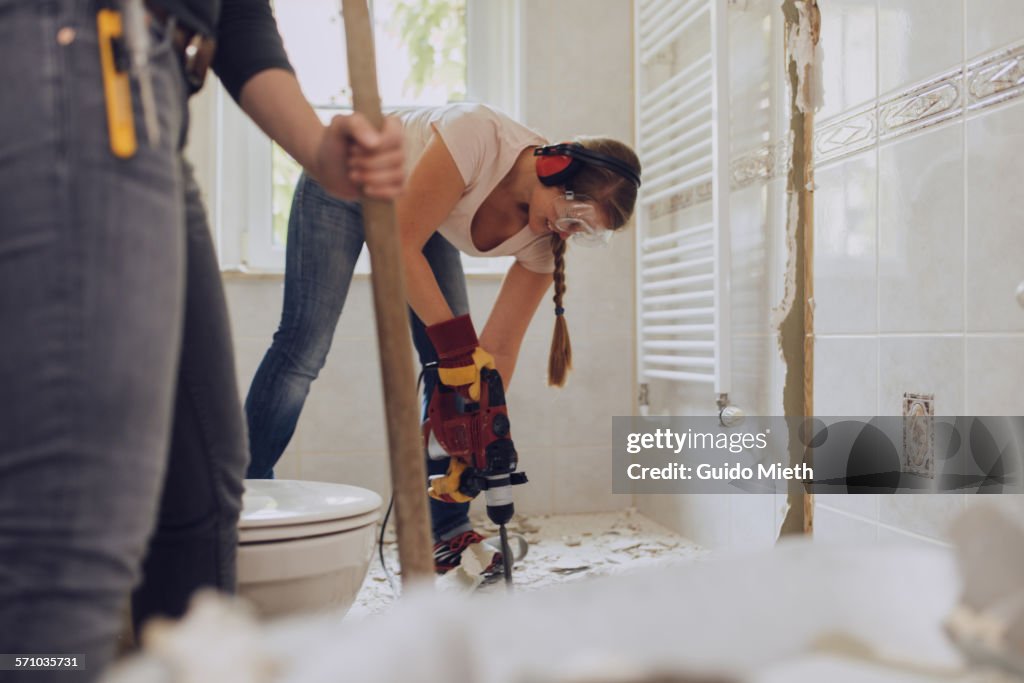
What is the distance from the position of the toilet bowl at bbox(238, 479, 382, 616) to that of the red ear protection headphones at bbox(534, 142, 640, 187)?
785mm

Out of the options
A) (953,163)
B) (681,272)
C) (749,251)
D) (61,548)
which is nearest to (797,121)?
(749,251)

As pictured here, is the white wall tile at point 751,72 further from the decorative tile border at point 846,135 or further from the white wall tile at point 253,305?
the white wall tile at point 253,305

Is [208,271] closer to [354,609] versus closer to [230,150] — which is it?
[354,609]

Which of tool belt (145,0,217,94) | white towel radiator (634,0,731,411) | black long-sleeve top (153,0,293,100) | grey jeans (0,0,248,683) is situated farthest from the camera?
white towel radiator (634,0,731,411)

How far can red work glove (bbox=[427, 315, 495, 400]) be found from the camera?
155 cm

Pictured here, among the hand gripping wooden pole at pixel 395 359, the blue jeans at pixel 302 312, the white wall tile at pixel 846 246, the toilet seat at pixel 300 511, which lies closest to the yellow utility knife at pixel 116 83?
the hand gripping wooden pole at pixel 395 359

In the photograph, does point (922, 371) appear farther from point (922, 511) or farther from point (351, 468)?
point (351, 468)

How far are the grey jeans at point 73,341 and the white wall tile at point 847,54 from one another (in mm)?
1447

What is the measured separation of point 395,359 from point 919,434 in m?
1.13

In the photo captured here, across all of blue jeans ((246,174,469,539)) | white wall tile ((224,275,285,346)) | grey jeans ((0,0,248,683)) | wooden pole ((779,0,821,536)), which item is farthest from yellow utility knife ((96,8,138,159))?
white wall tile ((224,275,285,346))

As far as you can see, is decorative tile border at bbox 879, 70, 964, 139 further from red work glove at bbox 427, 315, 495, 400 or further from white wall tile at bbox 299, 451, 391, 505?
white wall tile at bbox 299, 451, 391, 505

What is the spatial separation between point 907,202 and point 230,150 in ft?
6.05

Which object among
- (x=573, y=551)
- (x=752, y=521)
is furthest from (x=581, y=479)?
(x=752, y=521)

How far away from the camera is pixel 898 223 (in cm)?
149
